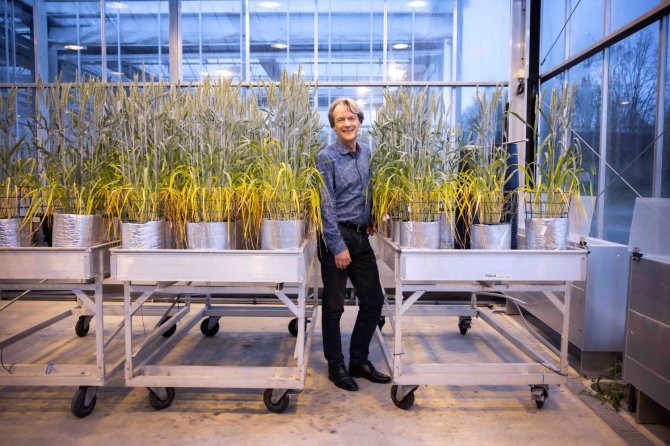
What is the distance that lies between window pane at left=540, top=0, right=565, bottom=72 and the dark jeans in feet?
9.73

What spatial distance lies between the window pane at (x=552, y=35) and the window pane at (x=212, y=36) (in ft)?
9.97

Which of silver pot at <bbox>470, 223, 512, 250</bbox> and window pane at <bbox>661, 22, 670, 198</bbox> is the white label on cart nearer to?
silver pot at <bbox>470, 223, 512, 250</bbox>

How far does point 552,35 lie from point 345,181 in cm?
315

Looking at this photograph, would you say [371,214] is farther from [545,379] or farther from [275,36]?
[275,36]

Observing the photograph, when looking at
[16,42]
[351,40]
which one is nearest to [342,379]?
[351,40]

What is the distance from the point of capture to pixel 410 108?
8.59ft

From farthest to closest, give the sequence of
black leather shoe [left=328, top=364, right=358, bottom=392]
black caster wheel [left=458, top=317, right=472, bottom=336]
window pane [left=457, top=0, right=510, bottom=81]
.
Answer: window pane [left=457, top=0, right=510, bottom=81] → black caster wheel [left=458, top=317, right=472, bottom=336] → black leather shoe [left=328, top=364, right=358, bottom=392]

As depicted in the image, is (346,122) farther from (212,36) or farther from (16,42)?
(16,42)

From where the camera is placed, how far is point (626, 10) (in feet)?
11.6

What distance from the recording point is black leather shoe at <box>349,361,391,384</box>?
2924 millimetres

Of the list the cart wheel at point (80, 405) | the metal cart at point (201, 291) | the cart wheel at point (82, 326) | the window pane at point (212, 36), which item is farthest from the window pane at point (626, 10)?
the cart wheel at point (82, 326)

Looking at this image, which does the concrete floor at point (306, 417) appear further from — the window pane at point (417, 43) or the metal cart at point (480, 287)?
the window pane at point (417, 43)

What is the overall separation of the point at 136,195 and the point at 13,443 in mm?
1239

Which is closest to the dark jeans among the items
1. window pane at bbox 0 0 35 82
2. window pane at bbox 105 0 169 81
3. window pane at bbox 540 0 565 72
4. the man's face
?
the man's face
